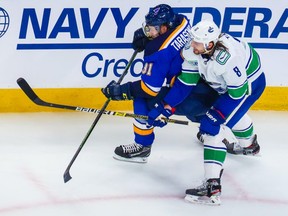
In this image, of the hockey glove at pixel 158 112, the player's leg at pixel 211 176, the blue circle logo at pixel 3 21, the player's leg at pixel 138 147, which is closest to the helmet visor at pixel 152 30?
the hockey glove at pixel 158 112

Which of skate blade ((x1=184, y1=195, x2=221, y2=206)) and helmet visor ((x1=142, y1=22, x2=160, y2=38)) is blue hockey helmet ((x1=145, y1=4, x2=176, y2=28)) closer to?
helmet visor ((x1=142, y1=22, x2=160, y2=38))

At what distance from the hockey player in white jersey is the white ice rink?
0.60 feet

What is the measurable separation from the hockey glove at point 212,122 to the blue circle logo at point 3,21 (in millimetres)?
1608

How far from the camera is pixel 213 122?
3.54m

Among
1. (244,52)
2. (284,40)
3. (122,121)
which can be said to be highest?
(244,52)

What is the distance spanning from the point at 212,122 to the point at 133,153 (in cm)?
71

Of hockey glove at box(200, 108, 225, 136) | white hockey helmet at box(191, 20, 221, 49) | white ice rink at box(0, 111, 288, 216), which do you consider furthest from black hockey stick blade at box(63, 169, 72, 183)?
white hockey helmet at box(191, 20, 221, 49)

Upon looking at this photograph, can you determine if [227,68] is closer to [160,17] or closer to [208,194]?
[160,17]

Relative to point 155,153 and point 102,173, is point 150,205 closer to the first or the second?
point 102,173

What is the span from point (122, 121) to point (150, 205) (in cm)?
123

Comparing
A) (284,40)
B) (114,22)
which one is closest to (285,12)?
(284,40)

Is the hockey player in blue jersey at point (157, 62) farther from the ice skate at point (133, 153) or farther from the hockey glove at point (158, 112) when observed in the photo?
the ice skate at point (133, 153)

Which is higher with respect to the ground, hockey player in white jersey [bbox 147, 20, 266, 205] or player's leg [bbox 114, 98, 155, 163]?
hockey player in white jersey [bbox 147, 20, 266, 205]

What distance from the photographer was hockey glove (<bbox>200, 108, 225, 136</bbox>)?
3545 mm
